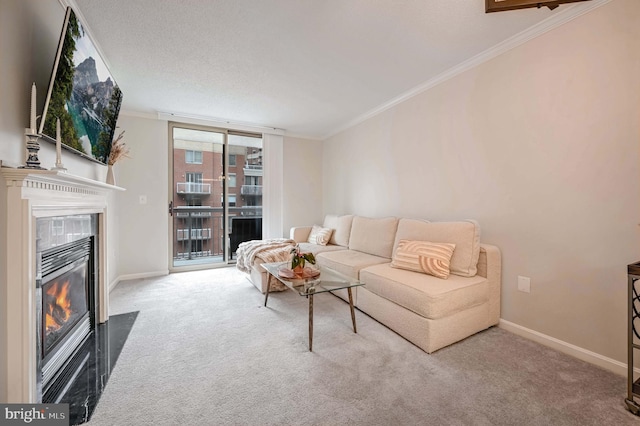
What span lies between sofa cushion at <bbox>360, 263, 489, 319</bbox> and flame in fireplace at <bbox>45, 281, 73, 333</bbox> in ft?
7.54

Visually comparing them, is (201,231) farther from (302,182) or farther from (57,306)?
(57,306)

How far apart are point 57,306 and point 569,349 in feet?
11.7

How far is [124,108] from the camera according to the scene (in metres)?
3.63

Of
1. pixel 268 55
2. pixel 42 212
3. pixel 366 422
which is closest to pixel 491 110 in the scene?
pixel 268 55

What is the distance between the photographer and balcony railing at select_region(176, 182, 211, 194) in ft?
14.1

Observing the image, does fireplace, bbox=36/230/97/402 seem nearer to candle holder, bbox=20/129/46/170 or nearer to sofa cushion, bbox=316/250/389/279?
candle holder, bbox=20/129/46/170

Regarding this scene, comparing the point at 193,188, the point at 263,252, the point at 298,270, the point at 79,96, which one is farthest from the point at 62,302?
the point at 193,188

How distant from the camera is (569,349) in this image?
184cm

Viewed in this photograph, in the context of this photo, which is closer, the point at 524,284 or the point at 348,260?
the point at 524,284

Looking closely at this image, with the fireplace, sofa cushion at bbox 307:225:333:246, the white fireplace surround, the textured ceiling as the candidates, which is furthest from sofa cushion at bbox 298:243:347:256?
the white fireplace surround

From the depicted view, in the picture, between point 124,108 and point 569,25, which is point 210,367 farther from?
point 124,108

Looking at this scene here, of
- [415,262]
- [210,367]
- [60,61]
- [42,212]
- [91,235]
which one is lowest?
[210,367]

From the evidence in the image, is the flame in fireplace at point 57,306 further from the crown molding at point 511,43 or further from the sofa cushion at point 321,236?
the crown molding at point 511,43

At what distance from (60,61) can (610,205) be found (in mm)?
3520
